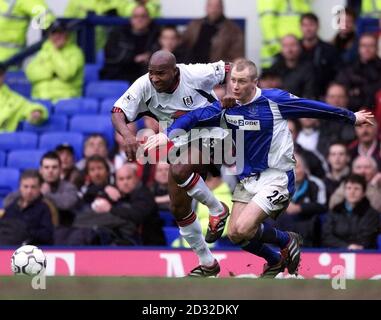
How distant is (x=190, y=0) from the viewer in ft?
69.1

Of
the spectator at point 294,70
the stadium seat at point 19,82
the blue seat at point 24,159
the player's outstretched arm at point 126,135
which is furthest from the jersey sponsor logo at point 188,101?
the stadium seat at point 19,82

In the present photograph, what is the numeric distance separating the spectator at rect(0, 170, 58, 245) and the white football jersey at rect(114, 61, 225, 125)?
11.6ft

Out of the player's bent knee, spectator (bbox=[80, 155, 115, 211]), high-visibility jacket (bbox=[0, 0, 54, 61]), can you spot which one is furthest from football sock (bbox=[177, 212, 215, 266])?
high-visibility jacket (bbox=[0, 0, 54, 61])

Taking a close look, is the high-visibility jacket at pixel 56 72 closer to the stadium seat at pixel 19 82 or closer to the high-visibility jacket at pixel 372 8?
the stadium seat at pixel 19 82

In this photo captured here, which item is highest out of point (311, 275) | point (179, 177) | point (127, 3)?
point (127, 3)

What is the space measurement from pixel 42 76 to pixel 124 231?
3547mm

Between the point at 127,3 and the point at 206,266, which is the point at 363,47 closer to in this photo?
the point at 127,3

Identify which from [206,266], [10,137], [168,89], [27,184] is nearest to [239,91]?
[168,89]

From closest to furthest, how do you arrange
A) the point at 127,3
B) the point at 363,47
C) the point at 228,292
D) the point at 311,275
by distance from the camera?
the point at 228,292 → the point at 311,275 → the point at 363,47 → the point at 127,3

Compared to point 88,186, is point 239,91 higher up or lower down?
higher up

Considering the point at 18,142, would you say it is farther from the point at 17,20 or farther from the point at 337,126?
the point at 337,126

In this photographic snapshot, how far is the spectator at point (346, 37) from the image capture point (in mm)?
19281

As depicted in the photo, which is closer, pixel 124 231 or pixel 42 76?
pixel 124 231

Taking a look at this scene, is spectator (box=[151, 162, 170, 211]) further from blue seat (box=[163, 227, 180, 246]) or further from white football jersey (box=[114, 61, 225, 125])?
white football jersey (box=[114, 61, 225, 125])
